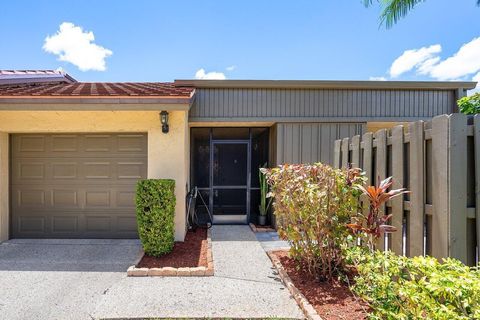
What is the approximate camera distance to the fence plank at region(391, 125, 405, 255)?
10.3ft

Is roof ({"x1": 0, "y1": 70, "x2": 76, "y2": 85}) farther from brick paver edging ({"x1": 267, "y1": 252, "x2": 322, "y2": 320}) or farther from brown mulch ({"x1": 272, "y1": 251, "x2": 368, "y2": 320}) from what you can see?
brown mulch ({"x1": 272, "y1": 251, "x2": 368, "y2": 320})

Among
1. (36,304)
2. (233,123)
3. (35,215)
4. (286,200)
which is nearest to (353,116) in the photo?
(233,123)

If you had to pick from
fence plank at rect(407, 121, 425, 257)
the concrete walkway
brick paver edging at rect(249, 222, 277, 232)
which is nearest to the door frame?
brick paver edging at rect(249, 222, 277, 232)

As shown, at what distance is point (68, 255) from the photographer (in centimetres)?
512

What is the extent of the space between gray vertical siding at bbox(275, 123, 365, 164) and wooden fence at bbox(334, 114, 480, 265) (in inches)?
132

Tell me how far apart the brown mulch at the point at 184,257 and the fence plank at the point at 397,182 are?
9.83 feet

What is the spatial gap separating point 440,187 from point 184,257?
4162 mm

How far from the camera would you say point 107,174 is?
6.11 m

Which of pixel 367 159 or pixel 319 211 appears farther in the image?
pixel 367 159

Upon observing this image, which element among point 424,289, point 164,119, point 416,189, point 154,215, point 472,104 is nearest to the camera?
point 424,289

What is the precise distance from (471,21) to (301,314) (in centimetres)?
777

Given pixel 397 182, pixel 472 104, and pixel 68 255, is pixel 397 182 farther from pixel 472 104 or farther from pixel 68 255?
pixel 68 255

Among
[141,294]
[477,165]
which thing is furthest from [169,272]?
[477,165]

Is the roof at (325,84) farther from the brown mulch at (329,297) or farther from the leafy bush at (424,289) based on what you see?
the leafy bush at (424,289)
